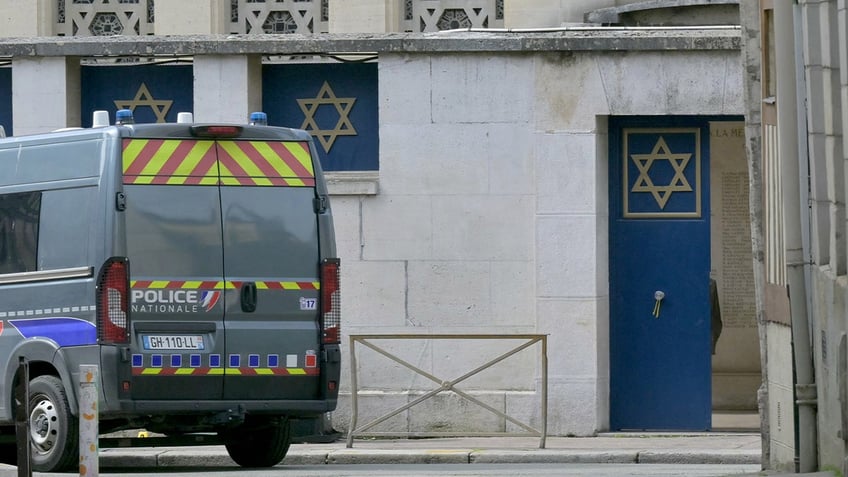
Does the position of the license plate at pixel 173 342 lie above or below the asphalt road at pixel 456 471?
above

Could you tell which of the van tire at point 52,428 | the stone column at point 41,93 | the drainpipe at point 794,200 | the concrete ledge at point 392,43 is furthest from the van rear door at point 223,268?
the stone column at point 41,93

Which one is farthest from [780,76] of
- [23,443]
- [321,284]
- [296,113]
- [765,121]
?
[296,113]

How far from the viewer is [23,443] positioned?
37.7 ft

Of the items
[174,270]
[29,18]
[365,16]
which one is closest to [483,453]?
[174,270]

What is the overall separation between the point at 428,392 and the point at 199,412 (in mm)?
4622

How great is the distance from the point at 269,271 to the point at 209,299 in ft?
1.65

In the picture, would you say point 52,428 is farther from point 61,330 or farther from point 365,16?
point 365,16

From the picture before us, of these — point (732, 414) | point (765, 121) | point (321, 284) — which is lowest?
point (732, 414)

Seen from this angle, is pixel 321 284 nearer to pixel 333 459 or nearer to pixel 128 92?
pixel 333 459

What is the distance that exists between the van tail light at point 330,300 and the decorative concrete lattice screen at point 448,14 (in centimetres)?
784

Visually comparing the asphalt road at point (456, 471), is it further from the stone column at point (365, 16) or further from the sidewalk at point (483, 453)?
the stone column at point (365, 16)

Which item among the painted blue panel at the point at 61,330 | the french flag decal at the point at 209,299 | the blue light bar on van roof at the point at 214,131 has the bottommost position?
the painted blue panel at the point at 61,330

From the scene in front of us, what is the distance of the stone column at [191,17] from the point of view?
21.9m

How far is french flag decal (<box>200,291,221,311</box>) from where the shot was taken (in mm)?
13828
